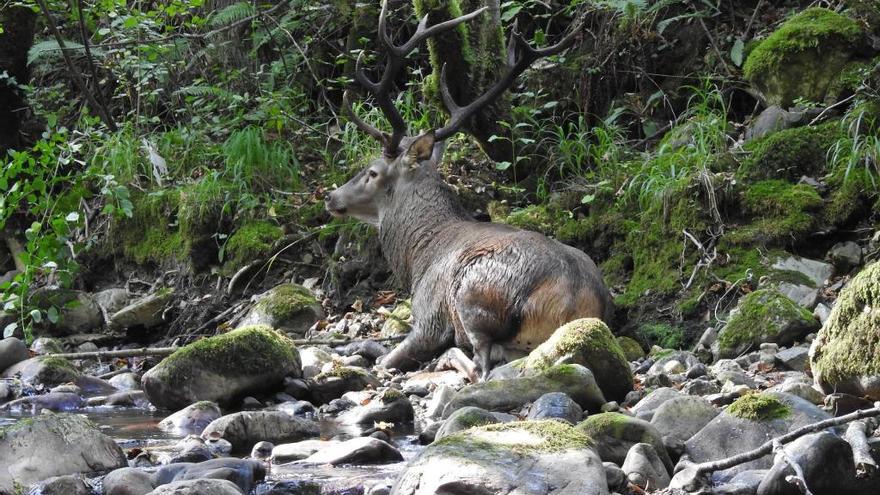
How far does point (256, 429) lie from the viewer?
5641mm

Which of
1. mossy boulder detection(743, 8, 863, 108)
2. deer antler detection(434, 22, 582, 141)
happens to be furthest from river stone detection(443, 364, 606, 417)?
mossy boulder detection(743, 8, 863, 108)

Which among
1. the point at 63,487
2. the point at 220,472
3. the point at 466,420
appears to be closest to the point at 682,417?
the point at 466,420

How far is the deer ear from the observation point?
862 cm

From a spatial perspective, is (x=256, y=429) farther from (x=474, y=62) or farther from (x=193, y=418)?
(x=474, y=62)

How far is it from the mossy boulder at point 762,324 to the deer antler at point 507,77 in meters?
2.74

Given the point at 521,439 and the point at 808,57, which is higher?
the point at 808,57

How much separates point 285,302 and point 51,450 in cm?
448

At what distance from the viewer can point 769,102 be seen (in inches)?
361

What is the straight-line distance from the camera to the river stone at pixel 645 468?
4121mm

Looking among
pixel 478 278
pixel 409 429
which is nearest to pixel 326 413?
pixel 409 429

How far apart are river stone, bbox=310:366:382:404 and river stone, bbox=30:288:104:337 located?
3985 millimetres

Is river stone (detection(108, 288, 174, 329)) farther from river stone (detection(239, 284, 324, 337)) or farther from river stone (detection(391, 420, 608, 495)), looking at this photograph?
river stone (detection(391, 420, 608, 495))

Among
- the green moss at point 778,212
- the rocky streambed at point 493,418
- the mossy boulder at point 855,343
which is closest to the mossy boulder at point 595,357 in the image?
the rocky streambed at point 493,418

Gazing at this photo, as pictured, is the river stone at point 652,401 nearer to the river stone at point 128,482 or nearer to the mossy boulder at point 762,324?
the mossy boulder at point 762,324
